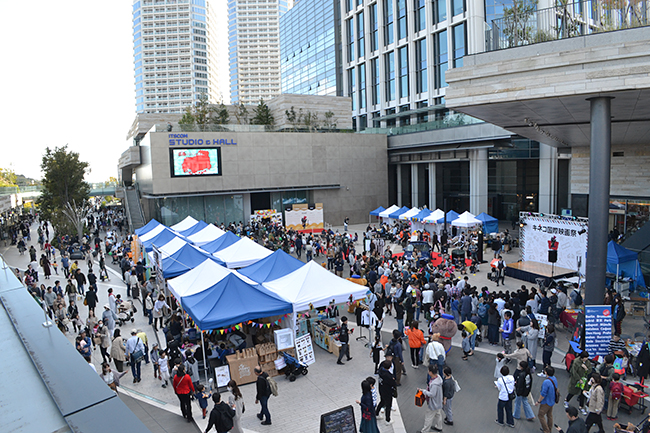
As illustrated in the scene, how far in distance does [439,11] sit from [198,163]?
2557cm

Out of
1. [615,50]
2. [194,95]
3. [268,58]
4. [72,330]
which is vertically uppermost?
[268,58]

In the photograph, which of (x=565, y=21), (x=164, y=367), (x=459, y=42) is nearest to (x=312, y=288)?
(x=164, y=367)

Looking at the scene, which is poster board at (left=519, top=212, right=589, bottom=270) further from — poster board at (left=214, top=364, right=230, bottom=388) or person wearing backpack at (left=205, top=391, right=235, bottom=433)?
person wearing backpack at (left=205, top=391, right=235, bottom=433)

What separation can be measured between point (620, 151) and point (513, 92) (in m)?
15.5

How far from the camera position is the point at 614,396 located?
805 centimetres

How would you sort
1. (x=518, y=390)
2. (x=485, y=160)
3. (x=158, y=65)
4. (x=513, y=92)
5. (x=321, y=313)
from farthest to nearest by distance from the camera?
(x=158, y=65) → (x=485, y=160) → (x=321, y=313) → (x=513, y=92) → (x=518, y=390)

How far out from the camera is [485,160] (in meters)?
33.1

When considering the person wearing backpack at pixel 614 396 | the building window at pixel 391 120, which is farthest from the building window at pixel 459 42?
the person wearing backpack at pixel 614 396

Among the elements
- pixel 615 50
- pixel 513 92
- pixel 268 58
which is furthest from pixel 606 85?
pixel 268 58

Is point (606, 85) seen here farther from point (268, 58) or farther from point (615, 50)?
point (268, 58)

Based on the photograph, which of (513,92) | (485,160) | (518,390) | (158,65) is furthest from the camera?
(158,65)

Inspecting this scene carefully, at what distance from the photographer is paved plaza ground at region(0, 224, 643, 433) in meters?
8.16

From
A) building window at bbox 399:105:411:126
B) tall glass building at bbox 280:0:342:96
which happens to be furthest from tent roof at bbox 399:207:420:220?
tall glass building at bbox 280:0:342:96

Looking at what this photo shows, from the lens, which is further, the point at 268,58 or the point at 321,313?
the point at 268,58
